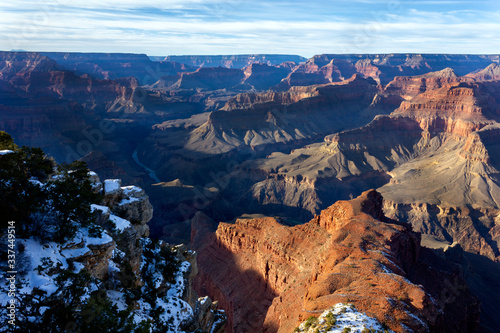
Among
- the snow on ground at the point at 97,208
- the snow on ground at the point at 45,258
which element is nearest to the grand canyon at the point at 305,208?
the snow on ground at the point at 97,208

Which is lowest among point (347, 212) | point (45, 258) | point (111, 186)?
point (347, 212)

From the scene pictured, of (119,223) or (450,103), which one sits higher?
(450,103)

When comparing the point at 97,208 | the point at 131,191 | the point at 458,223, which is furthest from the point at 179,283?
the point at 458,223

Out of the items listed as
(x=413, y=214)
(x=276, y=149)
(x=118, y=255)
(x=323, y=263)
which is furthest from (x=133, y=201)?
(x=276, y=149)

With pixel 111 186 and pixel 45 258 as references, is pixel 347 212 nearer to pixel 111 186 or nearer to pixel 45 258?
pixel 111 186

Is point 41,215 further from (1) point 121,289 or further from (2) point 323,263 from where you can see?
(2) point 323,263

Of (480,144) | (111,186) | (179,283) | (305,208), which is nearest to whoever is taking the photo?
(179,283)

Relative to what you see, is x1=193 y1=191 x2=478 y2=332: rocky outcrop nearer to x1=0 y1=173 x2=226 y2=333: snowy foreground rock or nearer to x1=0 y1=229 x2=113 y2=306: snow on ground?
x1=0 y1=173 x2=226 y2=333: snowy foreground rock
